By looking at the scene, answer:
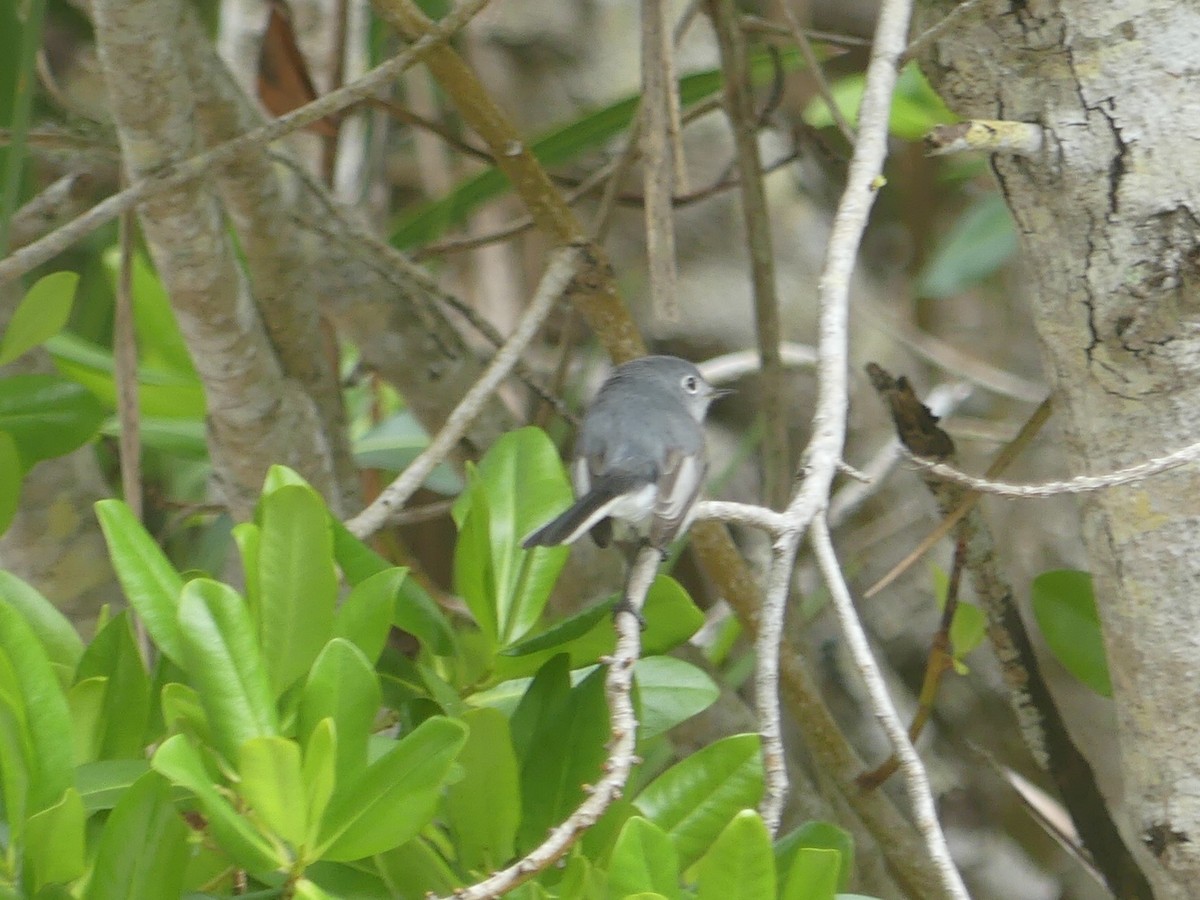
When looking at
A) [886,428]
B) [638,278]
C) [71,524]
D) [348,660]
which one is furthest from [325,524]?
[886,428]

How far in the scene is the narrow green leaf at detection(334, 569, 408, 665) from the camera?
2.99 ft

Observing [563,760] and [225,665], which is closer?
[225,665]

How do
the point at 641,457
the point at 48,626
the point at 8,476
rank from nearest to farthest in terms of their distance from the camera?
the point at 48,626, the point at 8,476, the point at 641,457

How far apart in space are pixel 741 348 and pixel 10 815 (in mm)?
1730

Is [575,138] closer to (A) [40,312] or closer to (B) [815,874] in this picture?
(A) [40,312]

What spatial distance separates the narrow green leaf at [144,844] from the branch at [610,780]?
17cm

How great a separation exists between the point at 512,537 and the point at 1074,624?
59 cm

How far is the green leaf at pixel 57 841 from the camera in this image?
0.74 meters

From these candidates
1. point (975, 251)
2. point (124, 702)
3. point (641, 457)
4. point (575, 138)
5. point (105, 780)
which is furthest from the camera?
point (975, 251)

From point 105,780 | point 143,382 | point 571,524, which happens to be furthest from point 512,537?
point 143,382

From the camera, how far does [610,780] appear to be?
2.52ft

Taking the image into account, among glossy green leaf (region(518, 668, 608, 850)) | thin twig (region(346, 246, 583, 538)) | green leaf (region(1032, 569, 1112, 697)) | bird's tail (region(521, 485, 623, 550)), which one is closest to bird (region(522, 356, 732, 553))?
bird's tail (region(521, 485, 623, 550))

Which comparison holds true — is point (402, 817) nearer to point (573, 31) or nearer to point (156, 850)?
Answer: point (156, 850)

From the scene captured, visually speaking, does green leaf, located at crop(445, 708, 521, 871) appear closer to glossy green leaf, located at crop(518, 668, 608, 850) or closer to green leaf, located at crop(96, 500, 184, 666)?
glossy green leaf, located at crop(518, 668, 608, 850)
